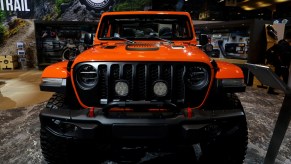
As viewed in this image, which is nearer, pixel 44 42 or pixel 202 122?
pixel 202 122

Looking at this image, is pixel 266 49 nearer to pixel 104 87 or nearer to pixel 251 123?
pixel 251 123

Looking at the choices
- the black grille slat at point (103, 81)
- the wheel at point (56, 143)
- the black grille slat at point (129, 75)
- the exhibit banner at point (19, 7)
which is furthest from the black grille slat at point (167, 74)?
the exhibit banner at point (19, 7)

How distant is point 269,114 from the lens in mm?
4281

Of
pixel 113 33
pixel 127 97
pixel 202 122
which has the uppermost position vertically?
pixel 113 33

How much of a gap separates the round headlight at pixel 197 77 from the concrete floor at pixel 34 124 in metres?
1.18

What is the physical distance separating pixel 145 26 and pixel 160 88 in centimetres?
163

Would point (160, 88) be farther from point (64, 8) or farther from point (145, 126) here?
point (64, 8)

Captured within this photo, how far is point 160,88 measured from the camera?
6.10 feet

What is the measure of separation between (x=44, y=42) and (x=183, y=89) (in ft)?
33.8

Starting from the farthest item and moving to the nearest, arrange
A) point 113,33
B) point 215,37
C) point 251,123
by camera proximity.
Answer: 1. point 215,37
2. point 251,123
3. point 113,33

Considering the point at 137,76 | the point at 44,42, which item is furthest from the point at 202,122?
the point at 44,42

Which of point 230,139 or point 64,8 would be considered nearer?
point 230,139

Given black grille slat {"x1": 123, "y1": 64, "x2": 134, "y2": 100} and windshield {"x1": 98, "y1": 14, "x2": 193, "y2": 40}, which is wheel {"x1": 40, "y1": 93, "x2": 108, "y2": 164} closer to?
black grille slat {"x1": 123, "y1": 64, "x2": 134, "y2": 100}

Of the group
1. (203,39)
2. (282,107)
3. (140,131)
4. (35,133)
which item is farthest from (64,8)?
(282,107)
